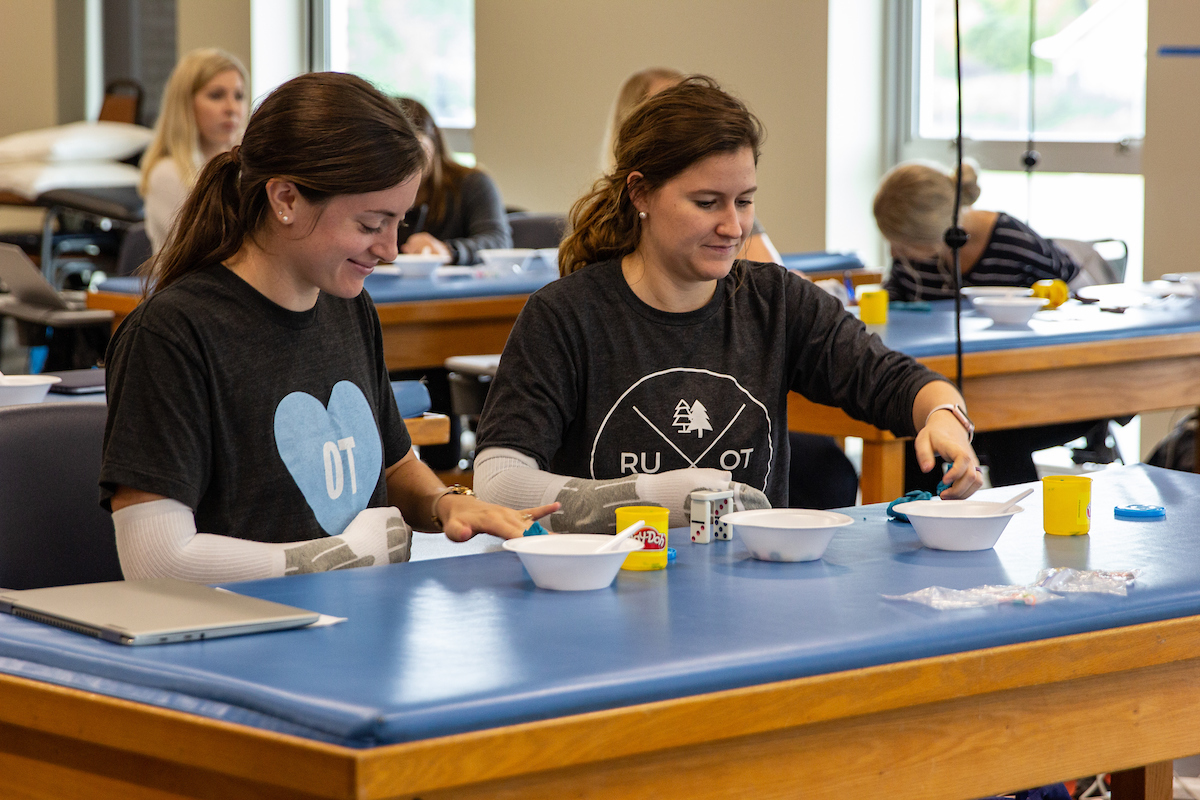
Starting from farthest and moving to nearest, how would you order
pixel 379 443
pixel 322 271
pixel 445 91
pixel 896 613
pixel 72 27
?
pixel 72 27
pixel 445 91
pixel 379 443
pixel 322 271
pixel 896 613

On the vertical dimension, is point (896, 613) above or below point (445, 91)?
below

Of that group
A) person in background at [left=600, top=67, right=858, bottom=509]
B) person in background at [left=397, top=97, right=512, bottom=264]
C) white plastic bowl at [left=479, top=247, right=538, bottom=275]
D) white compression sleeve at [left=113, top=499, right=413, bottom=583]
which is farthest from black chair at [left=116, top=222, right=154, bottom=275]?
white compression sleeve at [left=113, top=499, right=413, bottom=583]

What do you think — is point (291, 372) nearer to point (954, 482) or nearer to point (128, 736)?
point (128, 736)

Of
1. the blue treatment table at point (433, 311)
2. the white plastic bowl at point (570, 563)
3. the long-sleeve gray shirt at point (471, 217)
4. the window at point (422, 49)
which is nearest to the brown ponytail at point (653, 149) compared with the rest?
the white plastic bowl at point (570, 563)

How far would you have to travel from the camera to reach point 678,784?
41.2 inches

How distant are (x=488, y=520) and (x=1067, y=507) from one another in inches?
23.2

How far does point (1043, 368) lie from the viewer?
275 centimetres

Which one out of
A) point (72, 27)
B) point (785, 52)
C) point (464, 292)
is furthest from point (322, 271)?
point (72, 27)

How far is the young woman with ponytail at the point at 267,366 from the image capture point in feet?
4.51

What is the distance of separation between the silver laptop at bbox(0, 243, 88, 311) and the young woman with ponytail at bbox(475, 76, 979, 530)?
2.01 m

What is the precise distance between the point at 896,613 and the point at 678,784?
256mm

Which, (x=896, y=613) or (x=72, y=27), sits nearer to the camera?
(x=896, y=613)

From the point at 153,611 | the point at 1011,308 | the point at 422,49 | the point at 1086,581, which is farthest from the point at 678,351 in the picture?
the point at 422,49

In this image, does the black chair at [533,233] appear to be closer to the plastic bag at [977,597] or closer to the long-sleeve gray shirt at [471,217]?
the long-sleeve gray shirt at [471,217]
